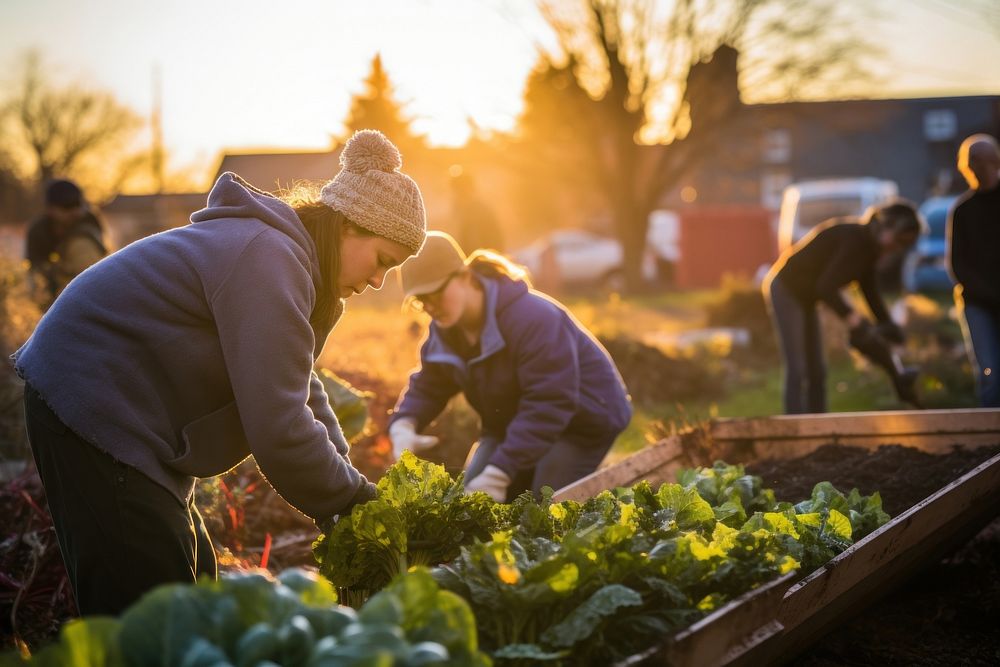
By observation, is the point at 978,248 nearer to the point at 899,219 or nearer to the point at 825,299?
the point at 899,219

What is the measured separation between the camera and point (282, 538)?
555 centimetres

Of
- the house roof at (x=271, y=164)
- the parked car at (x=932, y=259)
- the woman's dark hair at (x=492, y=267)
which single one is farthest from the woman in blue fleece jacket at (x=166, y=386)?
the house roof at (x=271, y=164)

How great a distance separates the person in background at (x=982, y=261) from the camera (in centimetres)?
721

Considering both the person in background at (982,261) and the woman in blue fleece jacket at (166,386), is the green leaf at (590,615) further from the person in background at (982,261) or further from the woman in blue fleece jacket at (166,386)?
the person in background at (982,261)

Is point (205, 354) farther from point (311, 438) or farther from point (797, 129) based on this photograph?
point (797, 129)

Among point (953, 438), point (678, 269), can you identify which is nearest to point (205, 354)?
point (953, 438)

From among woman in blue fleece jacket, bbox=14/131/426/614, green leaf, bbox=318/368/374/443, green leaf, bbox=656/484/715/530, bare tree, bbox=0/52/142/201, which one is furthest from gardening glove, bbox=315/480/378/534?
bare tree, bbox=0/52/142/201

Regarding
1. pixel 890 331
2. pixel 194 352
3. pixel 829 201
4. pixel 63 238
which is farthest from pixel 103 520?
pixel 829 201

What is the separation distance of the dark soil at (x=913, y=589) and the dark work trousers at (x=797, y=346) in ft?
7.35

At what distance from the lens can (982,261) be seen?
23.9ft

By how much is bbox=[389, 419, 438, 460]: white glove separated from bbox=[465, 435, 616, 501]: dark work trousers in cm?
26

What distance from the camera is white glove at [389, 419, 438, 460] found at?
5.22 metres

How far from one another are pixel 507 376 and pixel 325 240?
2.33 meters

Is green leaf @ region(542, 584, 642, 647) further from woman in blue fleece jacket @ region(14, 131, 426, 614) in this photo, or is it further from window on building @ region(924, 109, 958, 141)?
window on building @ region(924, 109, 958, 141)
